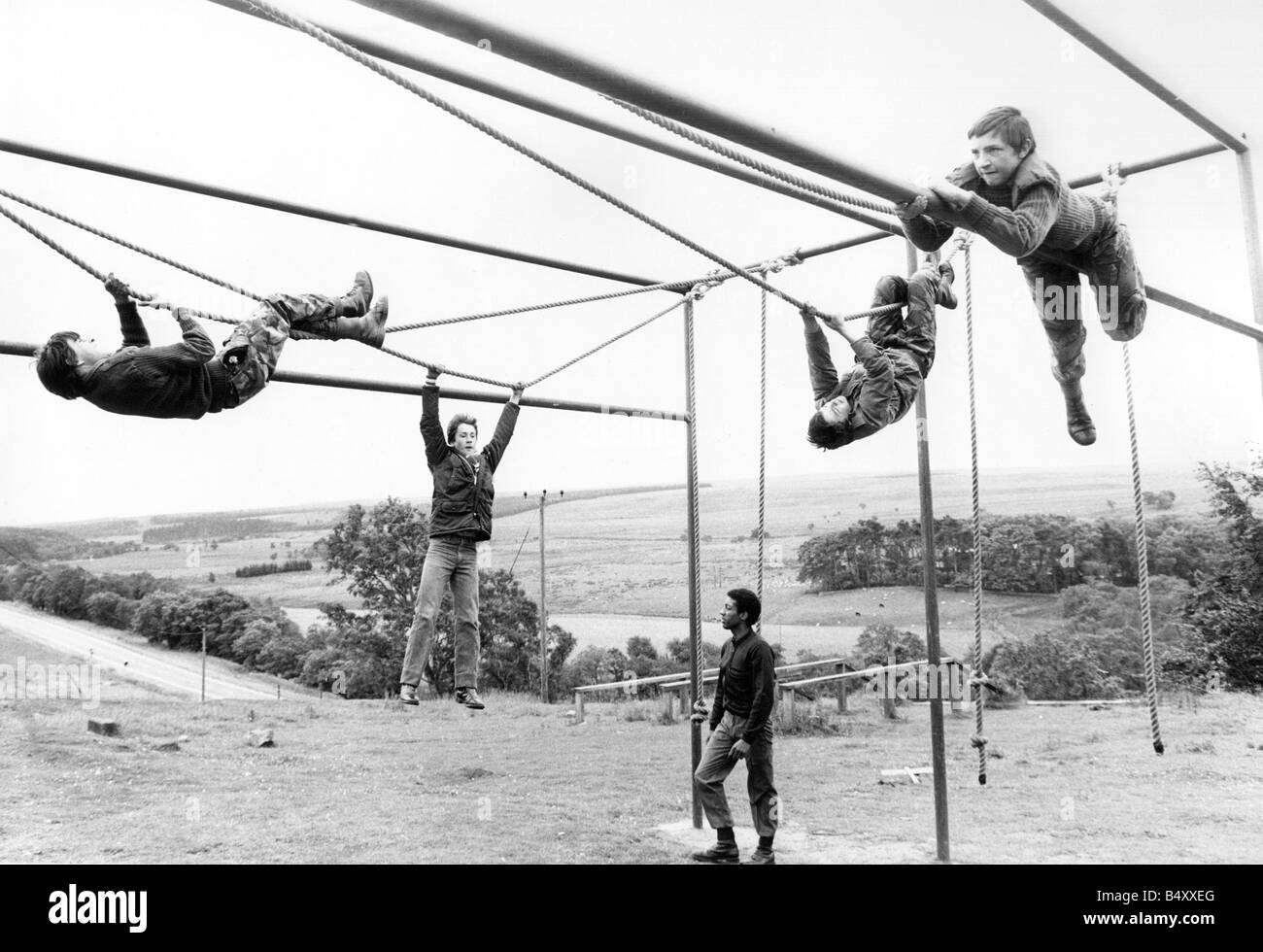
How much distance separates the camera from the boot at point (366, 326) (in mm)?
3646

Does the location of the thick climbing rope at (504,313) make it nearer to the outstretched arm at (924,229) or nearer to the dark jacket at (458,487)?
the dark jacket at (458,487)

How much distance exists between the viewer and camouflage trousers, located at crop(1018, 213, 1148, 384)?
3775 mm

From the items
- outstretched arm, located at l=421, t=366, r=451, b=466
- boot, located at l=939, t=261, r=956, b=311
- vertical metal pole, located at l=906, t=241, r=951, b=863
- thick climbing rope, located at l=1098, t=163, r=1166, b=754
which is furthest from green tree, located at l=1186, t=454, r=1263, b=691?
outstretched arm, located at l=421, t=366, r=451, b=466

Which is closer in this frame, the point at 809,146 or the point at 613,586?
the point at 809,146

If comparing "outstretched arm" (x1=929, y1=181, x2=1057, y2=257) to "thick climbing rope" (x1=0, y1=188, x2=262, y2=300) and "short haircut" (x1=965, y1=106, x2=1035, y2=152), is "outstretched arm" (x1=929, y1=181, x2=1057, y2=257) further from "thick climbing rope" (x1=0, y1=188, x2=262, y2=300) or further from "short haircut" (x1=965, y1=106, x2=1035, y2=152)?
"thick climbing rope" (x1=0, y1=188, x2=262, y2=300)

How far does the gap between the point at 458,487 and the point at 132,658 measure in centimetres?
1043

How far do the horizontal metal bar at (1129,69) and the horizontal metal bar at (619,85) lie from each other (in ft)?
7.83

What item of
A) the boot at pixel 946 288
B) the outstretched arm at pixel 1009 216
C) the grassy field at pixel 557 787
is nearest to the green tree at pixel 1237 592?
the grassy field at pixel 557 787

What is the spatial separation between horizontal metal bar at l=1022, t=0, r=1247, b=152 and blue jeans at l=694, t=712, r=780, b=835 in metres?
3.83

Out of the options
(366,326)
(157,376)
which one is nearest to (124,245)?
(157,376)

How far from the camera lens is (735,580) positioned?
14.5m

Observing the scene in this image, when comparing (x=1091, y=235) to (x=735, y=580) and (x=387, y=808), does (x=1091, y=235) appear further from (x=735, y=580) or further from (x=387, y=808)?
(x=735, y=580)
